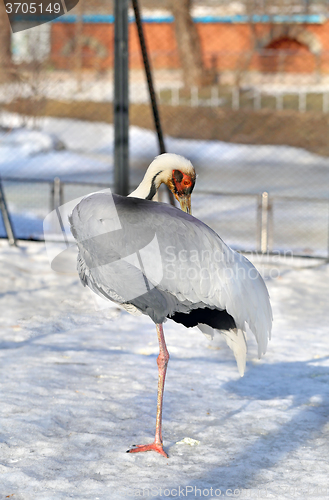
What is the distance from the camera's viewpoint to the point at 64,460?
12.3 ft

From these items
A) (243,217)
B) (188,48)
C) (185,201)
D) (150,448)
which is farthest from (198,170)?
(150,448)

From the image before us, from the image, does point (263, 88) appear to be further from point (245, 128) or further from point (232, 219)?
point (232, 219)

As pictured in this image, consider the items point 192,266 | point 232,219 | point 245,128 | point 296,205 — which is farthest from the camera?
point 245,128

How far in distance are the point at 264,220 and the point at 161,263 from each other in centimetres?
594

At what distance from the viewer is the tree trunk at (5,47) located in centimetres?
1692

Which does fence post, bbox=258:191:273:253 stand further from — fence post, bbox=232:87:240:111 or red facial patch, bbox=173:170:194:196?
fence post, bbox=232:87:240:111

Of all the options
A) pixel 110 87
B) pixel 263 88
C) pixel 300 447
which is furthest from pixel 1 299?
pixel 263 88

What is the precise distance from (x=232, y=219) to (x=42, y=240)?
5.08m

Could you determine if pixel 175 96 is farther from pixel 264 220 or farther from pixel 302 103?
pixel 264 220

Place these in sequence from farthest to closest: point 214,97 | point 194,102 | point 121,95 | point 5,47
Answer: point 214,97
point 194,102
point 5,47
point 121,95

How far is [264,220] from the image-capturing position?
940 cm

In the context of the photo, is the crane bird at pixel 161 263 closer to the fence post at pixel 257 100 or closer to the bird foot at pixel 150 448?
the bird foot at pixel 150 448

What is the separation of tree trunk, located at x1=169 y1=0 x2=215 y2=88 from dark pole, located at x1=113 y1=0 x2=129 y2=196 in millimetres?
19396

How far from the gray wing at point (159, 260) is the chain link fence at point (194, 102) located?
11.9 metres
